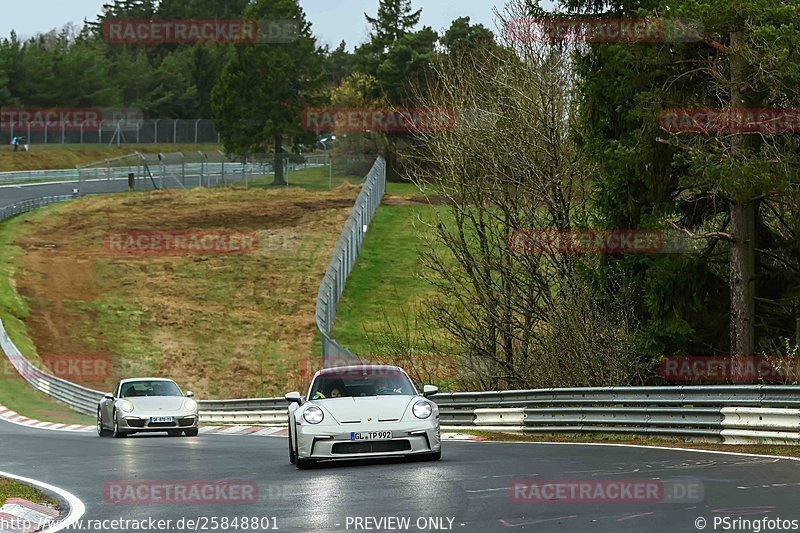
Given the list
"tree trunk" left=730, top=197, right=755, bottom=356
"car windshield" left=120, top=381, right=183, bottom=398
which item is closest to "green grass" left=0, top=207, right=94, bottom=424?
"car windshield" left=120, top=381, right=183, bottom=398

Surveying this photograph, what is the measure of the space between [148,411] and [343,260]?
2765cm

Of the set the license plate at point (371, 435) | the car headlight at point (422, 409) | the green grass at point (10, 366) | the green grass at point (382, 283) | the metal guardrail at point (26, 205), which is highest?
the car headlight at point (422, 409)

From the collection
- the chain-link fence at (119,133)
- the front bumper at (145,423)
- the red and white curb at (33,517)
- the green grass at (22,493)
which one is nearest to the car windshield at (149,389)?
the front bumper at (145,423)

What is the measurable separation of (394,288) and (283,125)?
40.2m

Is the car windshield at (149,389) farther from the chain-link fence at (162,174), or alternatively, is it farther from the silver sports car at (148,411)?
the chain-link fence at (162,174)

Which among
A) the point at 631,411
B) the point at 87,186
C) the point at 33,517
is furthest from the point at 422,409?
the point at 87,186

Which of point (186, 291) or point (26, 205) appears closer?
point (186, 291)

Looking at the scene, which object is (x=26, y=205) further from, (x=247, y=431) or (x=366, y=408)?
(x=366, y=408)

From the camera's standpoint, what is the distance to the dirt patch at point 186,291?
49.4m

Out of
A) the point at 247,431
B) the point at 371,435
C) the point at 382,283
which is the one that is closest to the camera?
the point at 371,435

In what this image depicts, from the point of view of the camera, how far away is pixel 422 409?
16.1 m

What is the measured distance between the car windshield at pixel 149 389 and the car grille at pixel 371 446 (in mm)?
12589

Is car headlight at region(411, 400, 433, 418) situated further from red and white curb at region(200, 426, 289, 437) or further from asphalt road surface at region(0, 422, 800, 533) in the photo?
red and white curb at region(200, 426, 289, 437)

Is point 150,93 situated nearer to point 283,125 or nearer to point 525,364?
point 283,125
